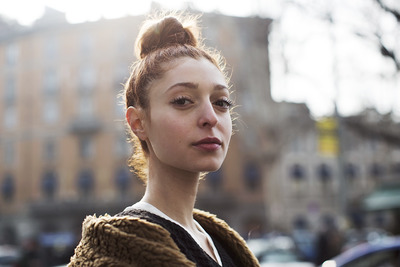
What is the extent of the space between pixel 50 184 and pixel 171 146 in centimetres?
3939

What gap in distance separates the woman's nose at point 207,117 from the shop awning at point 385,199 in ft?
50.5

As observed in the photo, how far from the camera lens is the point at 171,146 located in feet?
4.68

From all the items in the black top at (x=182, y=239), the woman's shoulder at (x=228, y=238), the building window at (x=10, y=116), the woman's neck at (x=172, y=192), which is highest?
the building window at (x=10, y=116)

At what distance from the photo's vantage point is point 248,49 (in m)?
23.1

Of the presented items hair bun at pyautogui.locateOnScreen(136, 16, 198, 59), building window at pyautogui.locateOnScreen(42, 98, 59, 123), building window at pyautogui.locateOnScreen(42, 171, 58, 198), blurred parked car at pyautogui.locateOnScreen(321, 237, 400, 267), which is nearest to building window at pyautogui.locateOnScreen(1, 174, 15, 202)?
building window at pyautogui.locateOnScreen(42, 171, 58, 198)

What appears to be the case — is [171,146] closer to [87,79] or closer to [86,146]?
[86,146]

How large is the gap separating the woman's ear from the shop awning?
15.4 meters

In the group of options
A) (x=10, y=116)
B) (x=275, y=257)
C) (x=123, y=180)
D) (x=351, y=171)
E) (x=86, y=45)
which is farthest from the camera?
(x=351, y=171)

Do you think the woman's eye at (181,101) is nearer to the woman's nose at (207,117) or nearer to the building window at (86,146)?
the woman's nose at (207,117)

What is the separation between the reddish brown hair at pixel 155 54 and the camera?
4.98 feet

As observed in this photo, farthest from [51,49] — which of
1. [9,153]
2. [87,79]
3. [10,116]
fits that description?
[9,153]

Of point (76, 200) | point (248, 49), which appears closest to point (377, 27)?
point (248, 49)

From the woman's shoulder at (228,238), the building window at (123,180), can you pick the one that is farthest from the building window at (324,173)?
the woman's shoulder at (228,238)

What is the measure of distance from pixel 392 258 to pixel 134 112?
551 centimetres
